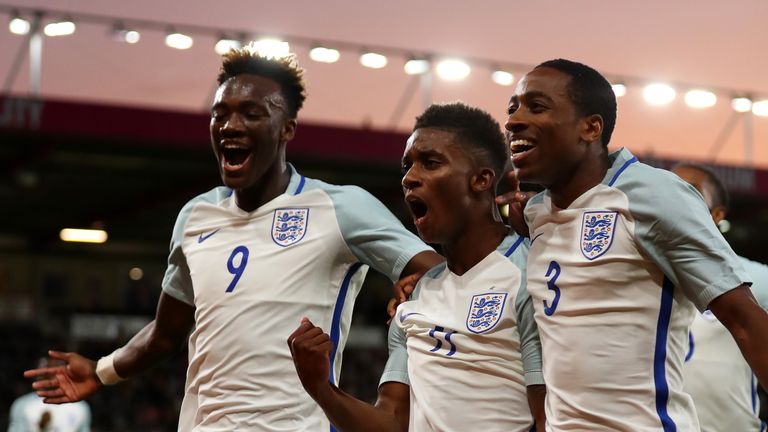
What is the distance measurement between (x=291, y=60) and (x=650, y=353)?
2133mm

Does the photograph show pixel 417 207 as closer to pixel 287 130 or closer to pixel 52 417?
pixel 287 130

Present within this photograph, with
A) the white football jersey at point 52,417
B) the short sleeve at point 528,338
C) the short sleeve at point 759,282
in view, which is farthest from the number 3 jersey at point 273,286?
the white football jersey at point 52,417

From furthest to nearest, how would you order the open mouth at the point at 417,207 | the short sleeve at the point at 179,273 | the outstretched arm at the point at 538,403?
the short sleeve at the point at 179,273 < the open mouth at the point at 417,207 < the outstretched arm at the point at 538,403

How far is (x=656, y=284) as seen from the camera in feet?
10.5

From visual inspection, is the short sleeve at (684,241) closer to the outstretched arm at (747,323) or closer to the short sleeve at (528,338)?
the outstretched arm at (747,323)

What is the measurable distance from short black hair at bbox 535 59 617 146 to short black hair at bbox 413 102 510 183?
0.39 metres

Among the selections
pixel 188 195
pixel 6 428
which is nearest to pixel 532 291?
pixel 188 195

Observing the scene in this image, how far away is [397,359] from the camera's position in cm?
377

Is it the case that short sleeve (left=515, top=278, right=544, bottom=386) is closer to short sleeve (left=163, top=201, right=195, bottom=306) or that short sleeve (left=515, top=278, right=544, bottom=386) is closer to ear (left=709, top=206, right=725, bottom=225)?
short sleeve (left=163, top=201, right=195, bottom=306)

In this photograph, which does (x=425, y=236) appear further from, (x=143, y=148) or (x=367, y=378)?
(x=367, y=378)

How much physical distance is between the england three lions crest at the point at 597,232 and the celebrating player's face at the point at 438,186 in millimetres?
489

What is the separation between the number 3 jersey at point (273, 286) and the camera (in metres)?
4.20

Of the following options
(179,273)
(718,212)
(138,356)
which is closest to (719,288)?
(179,273)

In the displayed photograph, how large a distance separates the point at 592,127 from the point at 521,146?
218 millimetres
